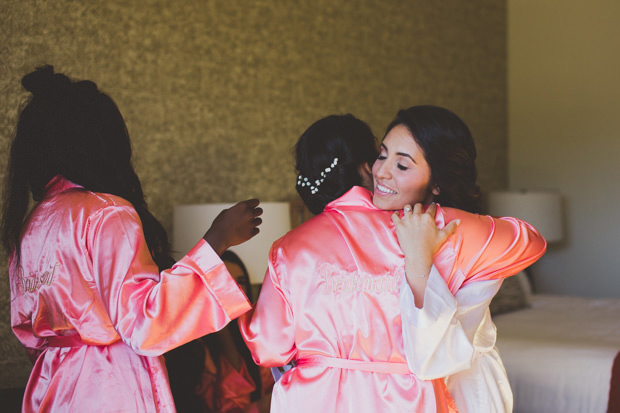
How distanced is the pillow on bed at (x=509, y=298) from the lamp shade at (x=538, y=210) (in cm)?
77

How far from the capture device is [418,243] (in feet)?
4.50

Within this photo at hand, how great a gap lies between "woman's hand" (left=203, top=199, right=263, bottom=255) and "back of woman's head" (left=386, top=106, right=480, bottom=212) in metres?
0.42

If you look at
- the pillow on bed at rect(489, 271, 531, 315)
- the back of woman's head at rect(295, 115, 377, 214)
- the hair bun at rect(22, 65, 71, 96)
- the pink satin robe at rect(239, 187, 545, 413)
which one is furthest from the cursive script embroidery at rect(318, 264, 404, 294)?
the pillow on bed at rect(489, 271, 531, 315)

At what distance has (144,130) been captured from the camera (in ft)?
9.38

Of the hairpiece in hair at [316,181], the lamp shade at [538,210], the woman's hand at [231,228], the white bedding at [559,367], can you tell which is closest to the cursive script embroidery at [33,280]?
the woman's hand at [231,228]

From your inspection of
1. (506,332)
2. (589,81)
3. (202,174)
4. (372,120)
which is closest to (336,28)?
(372,120)

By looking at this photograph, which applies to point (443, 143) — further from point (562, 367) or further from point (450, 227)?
point (562, 367)

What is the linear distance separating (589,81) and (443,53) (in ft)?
4.10

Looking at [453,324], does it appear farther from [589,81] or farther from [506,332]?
[589,81]

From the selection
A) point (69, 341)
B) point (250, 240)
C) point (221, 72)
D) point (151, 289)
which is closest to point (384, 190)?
point (151, 289)

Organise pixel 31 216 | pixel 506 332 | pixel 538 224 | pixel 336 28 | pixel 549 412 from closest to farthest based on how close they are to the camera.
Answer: pixel 31 216, pixel 549 412, pixel 506 332, pixel 336 28, pixel 538 224

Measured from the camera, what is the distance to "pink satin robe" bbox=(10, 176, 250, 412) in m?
1.37

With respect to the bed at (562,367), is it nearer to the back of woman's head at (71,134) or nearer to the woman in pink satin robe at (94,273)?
the woman in pink satin robe at (94,273)

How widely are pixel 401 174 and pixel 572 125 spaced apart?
13.7ft
